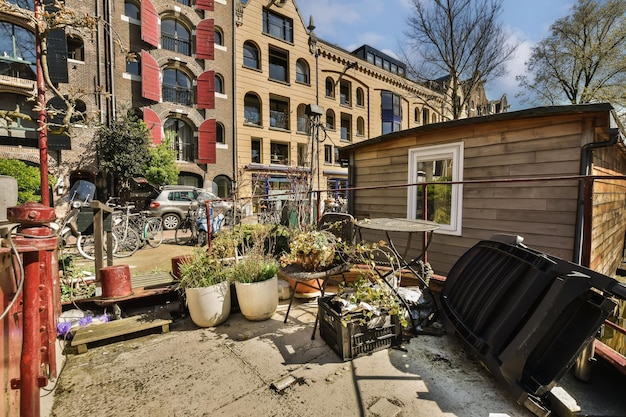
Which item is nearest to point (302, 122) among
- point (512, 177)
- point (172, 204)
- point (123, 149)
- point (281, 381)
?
point (123, 149)

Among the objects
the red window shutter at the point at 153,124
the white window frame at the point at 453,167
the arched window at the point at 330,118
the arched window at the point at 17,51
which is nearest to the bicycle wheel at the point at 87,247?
the white window frame at the point at 453,167

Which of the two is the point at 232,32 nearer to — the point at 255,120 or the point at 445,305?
the point at 255,120

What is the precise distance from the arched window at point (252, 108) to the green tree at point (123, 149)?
21.1 feet

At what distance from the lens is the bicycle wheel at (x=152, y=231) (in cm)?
768

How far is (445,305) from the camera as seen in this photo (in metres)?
2.42

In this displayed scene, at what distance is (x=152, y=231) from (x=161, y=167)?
6.03m

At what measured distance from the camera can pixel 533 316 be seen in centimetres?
154

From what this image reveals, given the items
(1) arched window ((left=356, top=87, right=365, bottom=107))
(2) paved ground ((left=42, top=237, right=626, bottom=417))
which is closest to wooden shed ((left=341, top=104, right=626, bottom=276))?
(2) paved ground ((left=42, top=237, right=626, bottom=417))

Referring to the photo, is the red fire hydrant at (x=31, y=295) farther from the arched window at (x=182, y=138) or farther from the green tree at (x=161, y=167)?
the arched window at (x=182, y=138)

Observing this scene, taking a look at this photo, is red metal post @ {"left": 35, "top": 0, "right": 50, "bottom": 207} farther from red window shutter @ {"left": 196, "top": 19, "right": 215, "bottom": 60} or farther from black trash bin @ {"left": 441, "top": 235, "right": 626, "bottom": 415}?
red window shutter @ {"left": 196, "top": 19, "right": 215, "bottom": 60}

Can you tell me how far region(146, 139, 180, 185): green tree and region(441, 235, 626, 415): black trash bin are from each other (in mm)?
13740

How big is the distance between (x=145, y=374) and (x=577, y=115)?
5439mm

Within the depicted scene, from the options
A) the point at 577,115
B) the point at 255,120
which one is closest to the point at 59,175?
the point at 255,120

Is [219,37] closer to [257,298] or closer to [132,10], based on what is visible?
[132,10]
